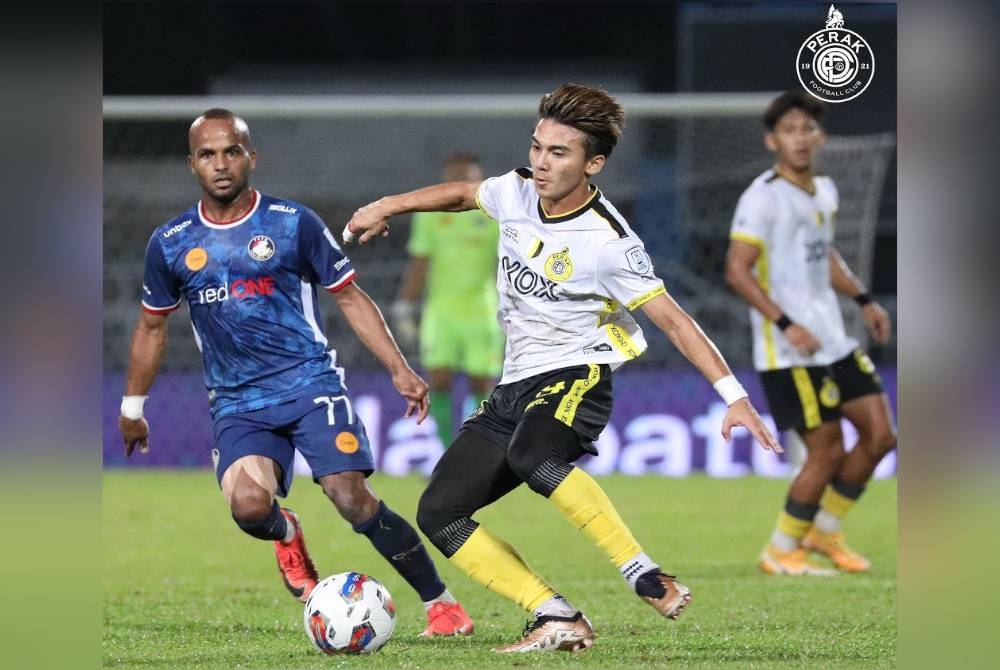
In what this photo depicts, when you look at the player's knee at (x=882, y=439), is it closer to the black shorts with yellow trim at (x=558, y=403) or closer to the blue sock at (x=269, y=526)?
the black shorts with yellow trim at (x=558, y=403)

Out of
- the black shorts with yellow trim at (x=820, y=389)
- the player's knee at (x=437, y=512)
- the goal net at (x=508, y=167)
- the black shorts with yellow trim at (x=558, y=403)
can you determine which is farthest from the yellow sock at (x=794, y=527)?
the goal net at (x=508, y=167)

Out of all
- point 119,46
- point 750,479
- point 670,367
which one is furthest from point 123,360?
point 119,46

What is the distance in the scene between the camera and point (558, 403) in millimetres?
5156

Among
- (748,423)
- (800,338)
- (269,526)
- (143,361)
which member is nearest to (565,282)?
(748,423)

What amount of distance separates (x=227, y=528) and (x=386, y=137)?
12213 millimetres

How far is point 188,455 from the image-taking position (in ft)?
41.1

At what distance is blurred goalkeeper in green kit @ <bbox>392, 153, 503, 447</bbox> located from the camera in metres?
11.3

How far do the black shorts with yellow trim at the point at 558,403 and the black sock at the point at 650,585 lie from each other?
1.77ft

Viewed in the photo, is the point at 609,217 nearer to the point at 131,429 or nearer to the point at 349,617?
the point at 349,617

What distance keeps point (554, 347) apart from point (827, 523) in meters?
3.17

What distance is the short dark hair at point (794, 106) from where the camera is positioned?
7934 mm

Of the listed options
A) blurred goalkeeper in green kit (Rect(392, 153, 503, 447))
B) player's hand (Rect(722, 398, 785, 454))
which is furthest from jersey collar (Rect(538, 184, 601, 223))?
blurred goalkeeper in green kit (Rect(392, 153, 503, 447))

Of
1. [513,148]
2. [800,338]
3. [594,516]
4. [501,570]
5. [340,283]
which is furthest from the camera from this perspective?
[513,148]
